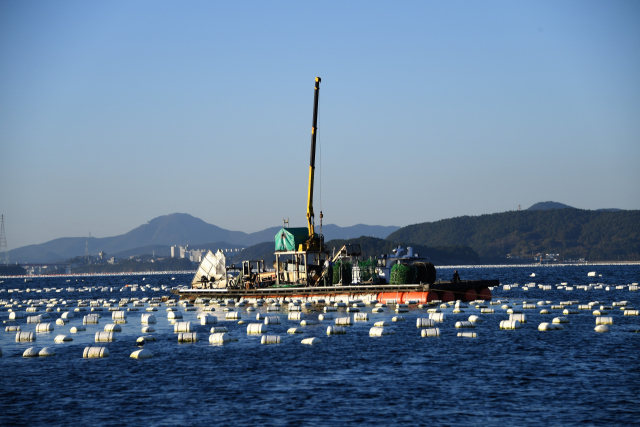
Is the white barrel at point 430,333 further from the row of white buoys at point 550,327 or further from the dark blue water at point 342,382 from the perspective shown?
the row of white buoys at point 550,327

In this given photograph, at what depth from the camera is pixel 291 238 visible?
293ft

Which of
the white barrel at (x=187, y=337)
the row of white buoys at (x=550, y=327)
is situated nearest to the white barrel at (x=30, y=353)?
the white barrel at (x=187, y=337)

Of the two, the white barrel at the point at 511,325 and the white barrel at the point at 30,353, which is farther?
the white barrel at the point at 511,325

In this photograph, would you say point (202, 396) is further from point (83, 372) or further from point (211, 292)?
point (211, 292)

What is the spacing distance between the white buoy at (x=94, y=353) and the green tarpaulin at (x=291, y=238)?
4843 centimetres

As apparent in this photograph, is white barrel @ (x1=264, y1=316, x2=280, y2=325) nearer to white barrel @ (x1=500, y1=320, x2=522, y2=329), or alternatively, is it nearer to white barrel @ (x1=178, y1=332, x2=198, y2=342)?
white barrel @ (x1=178, y1=332, x2=198, y2=342)

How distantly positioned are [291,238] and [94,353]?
49103 mm

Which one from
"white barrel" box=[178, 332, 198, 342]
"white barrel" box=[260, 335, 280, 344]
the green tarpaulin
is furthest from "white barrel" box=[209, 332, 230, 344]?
the green tarpaulin

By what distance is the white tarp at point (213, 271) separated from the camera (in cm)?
10750

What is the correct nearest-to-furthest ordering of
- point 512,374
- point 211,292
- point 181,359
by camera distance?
1. point 512,374
2. point 181,359
3. point 211,292

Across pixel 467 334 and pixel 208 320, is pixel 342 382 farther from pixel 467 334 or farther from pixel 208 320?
pixel 208 320

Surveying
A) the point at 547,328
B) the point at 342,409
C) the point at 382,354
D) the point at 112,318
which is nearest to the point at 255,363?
the point at 382,354

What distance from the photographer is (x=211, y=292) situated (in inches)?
3962

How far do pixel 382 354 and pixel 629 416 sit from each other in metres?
17.0
